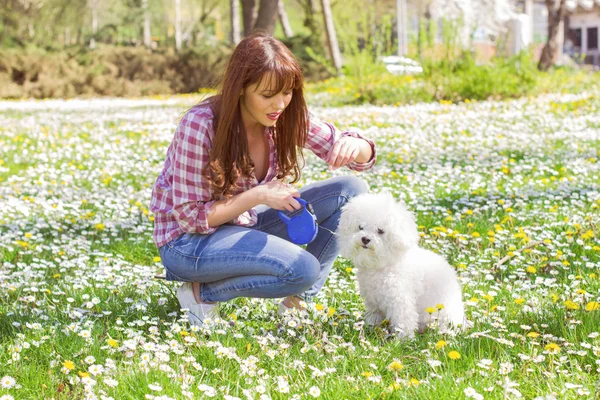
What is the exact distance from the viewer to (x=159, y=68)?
22.4 meters

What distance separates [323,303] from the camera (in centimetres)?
370

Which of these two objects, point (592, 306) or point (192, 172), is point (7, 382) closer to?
point (192, 172)

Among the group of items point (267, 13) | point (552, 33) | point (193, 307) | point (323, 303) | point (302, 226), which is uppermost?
point (267, 13)

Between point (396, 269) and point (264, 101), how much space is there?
0.93 m

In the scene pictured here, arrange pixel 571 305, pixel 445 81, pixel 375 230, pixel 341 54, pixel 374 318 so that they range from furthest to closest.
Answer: pixel 341 54
pixel 445 81
pixel 374 318
pixel 571 305
pixel 375 230

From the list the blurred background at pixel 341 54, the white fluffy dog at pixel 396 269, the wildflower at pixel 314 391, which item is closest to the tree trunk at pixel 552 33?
the blurred background at pixel 341 54

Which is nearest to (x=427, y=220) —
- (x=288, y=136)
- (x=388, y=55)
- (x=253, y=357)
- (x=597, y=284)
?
(x=597, y=284)

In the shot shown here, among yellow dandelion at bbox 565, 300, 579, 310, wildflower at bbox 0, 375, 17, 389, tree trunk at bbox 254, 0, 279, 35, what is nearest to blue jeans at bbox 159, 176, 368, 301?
wildflower at bbox 0, 375, 17, 389

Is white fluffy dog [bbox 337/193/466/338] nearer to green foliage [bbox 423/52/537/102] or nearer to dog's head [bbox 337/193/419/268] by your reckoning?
dog's head [bbox 337/193/419/268]

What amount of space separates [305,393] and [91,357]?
81 centimetres

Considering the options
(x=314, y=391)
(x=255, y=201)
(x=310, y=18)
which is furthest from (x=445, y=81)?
(x=314, y=391)

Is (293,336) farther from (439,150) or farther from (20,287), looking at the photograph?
(439,150)

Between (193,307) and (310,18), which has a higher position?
(310,18)

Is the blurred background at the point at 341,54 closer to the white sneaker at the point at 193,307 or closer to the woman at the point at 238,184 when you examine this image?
the woman at the point at 238,184
